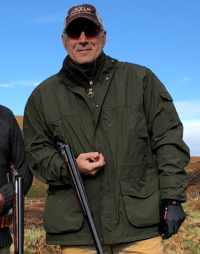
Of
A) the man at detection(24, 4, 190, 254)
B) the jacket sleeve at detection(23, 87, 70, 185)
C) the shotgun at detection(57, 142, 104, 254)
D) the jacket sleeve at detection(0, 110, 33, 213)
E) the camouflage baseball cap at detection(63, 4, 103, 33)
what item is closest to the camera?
the shotgun at detection(57, 142, 104, 254)

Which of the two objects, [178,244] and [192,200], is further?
[192,200]

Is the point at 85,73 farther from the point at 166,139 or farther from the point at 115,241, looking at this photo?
the point at 115,241

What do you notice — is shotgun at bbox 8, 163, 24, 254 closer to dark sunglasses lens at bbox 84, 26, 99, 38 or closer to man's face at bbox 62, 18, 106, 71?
man's face at bbox 62, 18, 106, 71

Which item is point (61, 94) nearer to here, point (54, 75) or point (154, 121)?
point (54, 75)

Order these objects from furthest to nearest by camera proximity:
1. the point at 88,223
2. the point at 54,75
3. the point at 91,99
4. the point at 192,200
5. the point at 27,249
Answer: the point at 192,200
the point at 27,249
the point at 54,75
the point at 91,99
the point at 88,223

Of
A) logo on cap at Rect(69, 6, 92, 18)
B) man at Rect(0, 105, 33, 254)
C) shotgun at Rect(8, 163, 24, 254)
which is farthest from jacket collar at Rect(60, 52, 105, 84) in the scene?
shotgun at Rect(8, 163, 24, 254)

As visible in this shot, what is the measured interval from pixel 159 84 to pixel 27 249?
5.40 meters

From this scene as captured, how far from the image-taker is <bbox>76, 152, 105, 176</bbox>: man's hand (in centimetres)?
340

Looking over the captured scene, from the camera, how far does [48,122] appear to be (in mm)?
3766

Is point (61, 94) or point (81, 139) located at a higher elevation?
point (61, 94)

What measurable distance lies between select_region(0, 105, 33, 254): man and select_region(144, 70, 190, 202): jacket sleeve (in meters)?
1.56

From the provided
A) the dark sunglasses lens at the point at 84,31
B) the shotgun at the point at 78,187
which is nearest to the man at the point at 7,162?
the shotgun at the point at 78,187

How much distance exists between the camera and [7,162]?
169 inches

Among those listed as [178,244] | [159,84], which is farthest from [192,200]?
[159,84]
